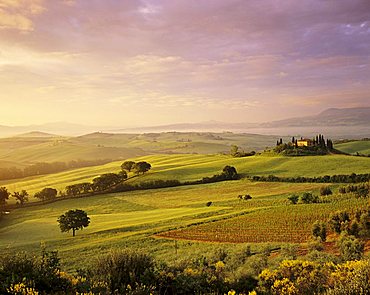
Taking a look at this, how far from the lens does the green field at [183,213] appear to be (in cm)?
3012

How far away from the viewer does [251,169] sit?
277 ft

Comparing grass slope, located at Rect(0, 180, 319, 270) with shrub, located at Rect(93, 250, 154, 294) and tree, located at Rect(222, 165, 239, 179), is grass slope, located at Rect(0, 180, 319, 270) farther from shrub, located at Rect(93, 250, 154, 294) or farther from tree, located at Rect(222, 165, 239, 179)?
shrub, located at Rect(93, 250, 154, 294)

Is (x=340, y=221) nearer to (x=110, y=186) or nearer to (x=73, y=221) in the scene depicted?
(x=73, y=221)

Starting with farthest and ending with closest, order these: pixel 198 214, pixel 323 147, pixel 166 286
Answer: pixel 323 147
pixel 198 214
pixel 166 286

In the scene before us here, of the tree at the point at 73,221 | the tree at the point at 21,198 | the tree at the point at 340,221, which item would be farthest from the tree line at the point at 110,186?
the tree at the point at 340,221

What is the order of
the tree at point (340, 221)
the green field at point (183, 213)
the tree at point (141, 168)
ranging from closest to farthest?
the tree at point (340, 221)
the green field at point (183, 213)
the tree at point (141, 168)

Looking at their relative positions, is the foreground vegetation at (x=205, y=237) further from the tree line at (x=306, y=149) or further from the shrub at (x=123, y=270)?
the tree line at (x=306, y=149)

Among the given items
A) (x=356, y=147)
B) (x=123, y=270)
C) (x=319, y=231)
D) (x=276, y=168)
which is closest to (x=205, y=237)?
(x=319, y=231)

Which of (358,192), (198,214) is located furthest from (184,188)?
(358,192)

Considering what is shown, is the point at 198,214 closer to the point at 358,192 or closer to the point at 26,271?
the point at 358,192

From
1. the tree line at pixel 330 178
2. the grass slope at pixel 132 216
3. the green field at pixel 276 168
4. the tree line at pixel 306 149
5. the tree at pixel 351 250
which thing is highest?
the tree line at pixel 306 149

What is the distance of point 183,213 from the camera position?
46094 millimetres

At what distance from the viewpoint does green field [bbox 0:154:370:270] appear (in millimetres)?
30125

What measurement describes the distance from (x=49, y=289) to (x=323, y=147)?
107457 millimetres
